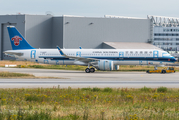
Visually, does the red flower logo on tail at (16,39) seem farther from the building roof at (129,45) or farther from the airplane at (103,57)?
the building roof at (129,45)

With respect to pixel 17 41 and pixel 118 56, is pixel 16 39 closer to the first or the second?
pixel 17 41

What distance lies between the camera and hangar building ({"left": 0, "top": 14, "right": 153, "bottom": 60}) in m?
85.9

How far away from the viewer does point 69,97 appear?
1658 cm

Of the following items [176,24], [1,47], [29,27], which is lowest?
[1,47]

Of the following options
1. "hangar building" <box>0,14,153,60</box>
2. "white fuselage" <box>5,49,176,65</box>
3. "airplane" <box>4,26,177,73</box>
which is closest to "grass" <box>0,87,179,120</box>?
"airplane" <box>4,26,177,73</box>

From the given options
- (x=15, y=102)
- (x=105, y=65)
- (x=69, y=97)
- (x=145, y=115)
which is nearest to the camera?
(x=145, y=115)

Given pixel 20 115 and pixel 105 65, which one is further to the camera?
pixel 105 65

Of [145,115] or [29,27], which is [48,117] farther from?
[29,27]

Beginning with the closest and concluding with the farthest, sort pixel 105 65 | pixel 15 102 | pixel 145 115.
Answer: pixel 145 115, pixel 15 102, pixel 105 65

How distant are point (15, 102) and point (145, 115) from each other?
7202mm

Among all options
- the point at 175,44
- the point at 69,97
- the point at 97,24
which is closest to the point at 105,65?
the point at 69,97

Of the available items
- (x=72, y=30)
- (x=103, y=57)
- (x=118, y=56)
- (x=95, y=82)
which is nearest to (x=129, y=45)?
(x=72, y=30)

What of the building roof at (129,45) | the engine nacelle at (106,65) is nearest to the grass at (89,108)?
the engine nacelle at (106,65)

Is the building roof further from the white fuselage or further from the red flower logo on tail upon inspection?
the red flower logo on tail
